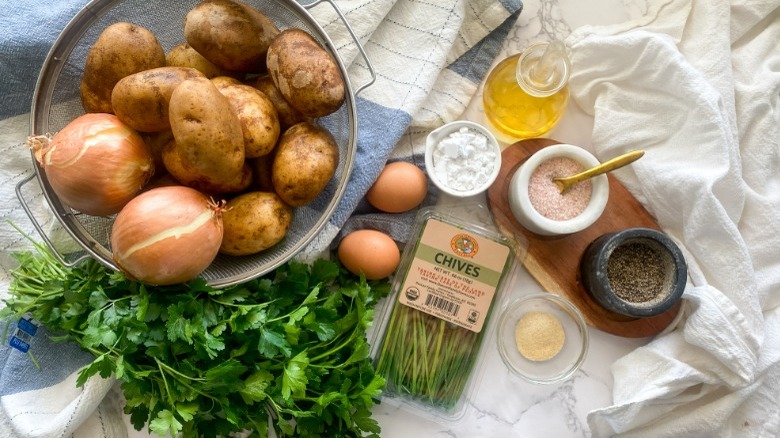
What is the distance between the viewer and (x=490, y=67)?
1080 mm

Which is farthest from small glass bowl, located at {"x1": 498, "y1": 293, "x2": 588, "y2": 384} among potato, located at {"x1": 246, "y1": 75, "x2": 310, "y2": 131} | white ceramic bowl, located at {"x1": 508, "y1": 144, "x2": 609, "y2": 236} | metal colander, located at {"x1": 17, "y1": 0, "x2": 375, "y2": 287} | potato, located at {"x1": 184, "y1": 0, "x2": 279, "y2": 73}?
potato, located at {"x1": 184, "y1": 0, "x2": 279, "y2": 73}

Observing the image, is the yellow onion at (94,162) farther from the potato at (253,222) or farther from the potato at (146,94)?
the potato at (253,222)

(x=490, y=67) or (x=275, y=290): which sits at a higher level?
(x=490, y=67)

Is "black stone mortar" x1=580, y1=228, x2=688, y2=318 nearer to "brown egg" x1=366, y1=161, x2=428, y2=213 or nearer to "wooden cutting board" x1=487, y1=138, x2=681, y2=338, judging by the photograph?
"wooden cutting board" x1=487, y1=138, x2=681, y2=338

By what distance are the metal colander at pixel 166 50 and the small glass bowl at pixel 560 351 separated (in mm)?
389

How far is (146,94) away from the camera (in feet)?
2.66

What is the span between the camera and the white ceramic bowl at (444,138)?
98 cm

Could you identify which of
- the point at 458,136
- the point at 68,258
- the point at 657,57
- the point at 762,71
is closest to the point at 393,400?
the point at 458,136

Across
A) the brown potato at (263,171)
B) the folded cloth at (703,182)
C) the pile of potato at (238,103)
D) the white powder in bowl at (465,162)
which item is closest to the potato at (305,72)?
the pile of potato at (238,103)

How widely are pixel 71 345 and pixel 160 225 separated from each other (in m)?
0.37

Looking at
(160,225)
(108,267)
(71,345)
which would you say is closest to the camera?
(160,225)

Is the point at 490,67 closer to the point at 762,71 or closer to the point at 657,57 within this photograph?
the point at 657,57

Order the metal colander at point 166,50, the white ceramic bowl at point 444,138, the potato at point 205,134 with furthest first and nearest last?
the white ceramic bowl at point 444,138 → the metal colander at point 166,50 → the potato at point 205,134

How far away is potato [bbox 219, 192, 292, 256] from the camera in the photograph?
0.86m
